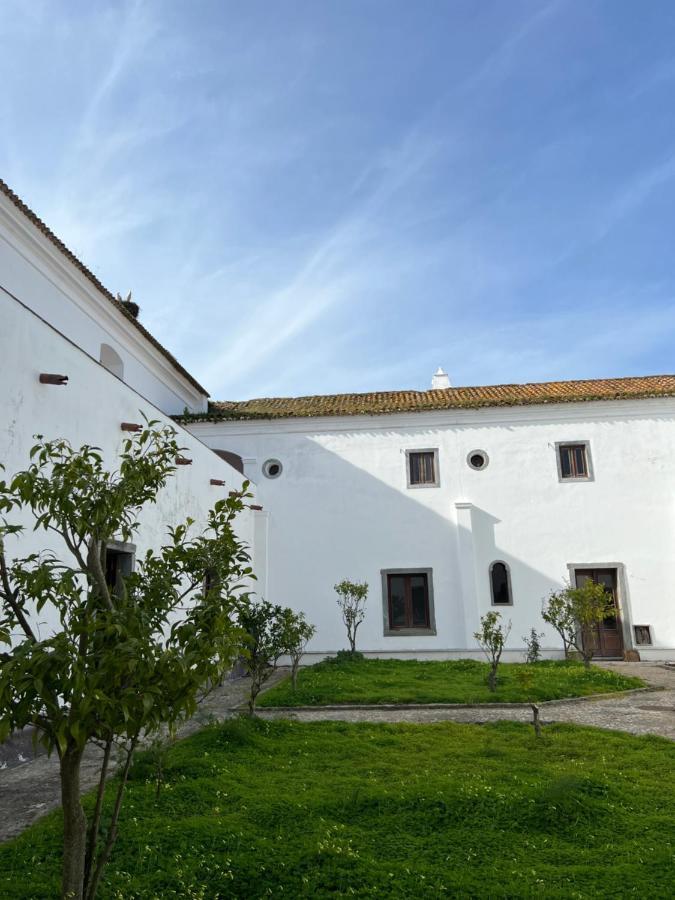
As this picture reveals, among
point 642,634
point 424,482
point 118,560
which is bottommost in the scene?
point 642,634

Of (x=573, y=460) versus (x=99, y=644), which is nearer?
(x=99, y=644)

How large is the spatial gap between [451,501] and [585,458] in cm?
378

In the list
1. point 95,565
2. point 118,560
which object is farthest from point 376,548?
point 95,565

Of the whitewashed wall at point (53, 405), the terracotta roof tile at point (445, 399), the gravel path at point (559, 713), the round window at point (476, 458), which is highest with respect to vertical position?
the terracotta roof tile at point (445, 399)

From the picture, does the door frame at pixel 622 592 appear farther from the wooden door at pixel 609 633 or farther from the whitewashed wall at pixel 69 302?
the whitewashed wall at pixel 69 302

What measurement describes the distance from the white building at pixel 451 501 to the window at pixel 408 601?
0.04m

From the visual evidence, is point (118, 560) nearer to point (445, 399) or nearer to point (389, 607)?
point (389, 607)

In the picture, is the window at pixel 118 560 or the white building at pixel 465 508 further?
the white building at pixel 465 508

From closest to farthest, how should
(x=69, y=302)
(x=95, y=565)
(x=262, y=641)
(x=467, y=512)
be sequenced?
(x=95, y=565)
(x=262, y=641)
(x=69, y=302)
(x=467, y=512)

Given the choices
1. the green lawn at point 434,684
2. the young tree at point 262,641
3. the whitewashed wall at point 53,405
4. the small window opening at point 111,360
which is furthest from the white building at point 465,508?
the young tree at point 262,641

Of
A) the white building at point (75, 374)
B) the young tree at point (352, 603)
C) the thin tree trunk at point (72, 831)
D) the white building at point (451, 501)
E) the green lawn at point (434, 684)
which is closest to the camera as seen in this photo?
the thin tree trunk at point (72, 831)

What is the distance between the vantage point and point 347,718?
9.36 meters

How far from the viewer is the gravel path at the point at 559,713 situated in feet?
28.6

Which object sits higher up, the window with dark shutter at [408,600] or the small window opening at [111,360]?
the small window opening at [111,360]
